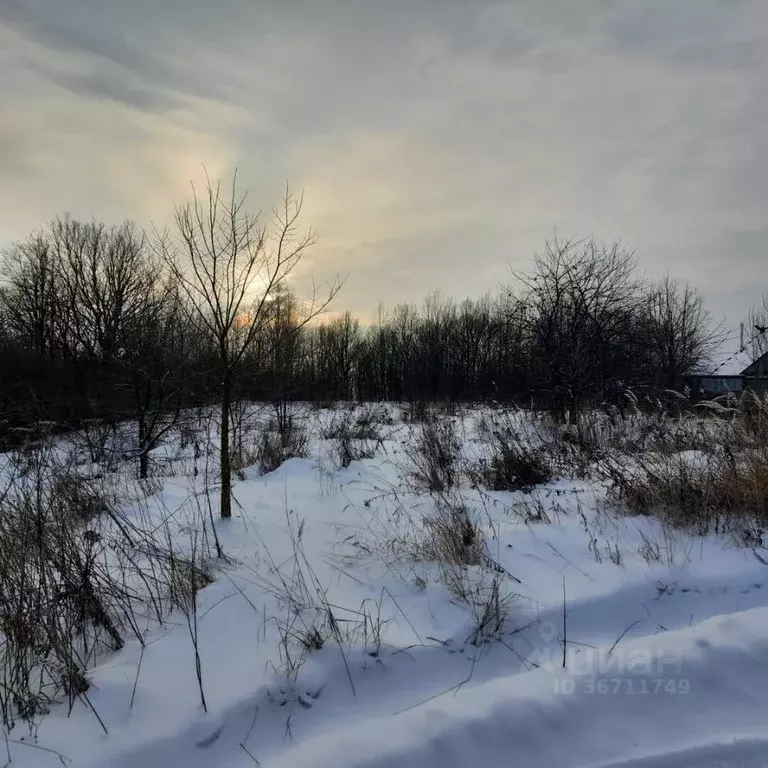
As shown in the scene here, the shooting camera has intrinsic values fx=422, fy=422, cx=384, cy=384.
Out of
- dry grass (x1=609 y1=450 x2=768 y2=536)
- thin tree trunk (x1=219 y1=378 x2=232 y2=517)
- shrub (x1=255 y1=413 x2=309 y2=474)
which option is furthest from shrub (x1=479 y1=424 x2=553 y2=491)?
shrub (x1=255 y1=413 x2=309 y2=474)

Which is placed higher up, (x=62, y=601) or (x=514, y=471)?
(x=514, y=471)

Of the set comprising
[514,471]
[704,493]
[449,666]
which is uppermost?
[704,493]

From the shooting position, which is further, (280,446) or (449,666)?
(280,446)

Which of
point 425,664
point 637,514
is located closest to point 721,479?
point 637,514

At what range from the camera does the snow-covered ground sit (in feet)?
5.52

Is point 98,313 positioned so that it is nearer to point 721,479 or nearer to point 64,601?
point 64,601

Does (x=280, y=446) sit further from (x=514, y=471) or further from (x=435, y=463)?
(x=514, y=471)

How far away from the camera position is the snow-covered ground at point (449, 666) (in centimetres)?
168

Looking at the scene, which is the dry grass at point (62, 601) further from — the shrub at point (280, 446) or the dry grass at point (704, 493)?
the dry grass at point (704, 493)

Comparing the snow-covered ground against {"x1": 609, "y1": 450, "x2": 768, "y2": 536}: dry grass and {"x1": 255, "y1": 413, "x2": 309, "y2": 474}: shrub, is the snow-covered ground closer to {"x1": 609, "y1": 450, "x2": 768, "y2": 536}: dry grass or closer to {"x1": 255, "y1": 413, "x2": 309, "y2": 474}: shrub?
{"x1": 609, "y1": 450, "x2": 768, "y2": 536}: dry grass

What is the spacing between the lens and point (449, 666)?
213 centimetres

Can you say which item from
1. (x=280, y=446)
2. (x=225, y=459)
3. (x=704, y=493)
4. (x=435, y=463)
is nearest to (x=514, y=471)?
(x=435, y=463)

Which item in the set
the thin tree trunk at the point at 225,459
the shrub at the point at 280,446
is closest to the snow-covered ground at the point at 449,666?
the thin tree trunk at the point at 225,459

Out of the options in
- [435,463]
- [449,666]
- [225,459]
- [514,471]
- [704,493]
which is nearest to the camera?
[449,666]
